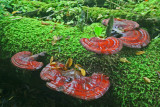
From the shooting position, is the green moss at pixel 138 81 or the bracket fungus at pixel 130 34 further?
the bracket fungus at pixel 130 34

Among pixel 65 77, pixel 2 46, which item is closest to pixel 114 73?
pixel 65 77

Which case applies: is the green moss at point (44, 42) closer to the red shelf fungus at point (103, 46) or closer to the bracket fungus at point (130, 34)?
the red shelf fungus at point (103, 46)

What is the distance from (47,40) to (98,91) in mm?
1831

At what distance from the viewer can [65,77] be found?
8.02 ft

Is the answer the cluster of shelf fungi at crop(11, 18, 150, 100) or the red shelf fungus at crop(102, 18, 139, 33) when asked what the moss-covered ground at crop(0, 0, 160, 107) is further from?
the red shelf fungus at crop(102, 18, 139, 33)

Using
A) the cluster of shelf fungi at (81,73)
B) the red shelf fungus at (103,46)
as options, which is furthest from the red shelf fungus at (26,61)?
the red shelf fungus at (103,46)

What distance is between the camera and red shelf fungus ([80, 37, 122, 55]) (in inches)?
96.4

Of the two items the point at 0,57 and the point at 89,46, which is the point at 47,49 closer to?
the point at 89,46

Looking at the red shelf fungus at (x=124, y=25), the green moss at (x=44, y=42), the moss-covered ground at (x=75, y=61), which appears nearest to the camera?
the moss-covered ground at (x=75, y=61)

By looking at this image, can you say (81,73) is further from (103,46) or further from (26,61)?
(26,61)

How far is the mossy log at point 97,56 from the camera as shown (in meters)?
2.34

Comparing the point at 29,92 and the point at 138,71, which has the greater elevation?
the point at 138,71

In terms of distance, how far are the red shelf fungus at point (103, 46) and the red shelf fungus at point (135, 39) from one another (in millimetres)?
308

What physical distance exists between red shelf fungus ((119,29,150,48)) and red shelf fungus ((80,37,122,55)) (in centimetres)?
31
